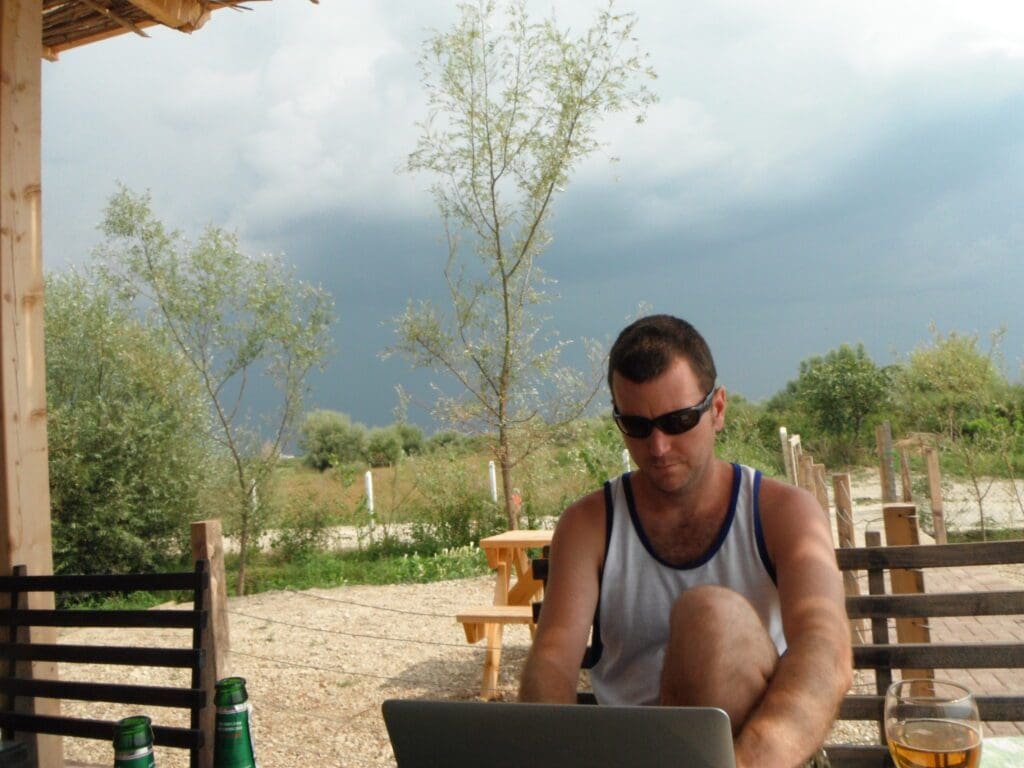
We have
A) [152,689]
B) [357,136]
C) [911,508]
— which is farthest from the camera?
[357,136]

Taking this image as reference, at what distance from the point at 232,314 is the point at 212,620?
7.72 meters

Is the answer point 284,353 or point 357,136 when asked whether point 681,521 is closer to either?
point 284,353

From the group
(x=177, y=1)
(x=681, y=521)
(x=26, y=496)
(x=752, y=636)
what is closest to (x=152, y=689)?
(x=26, y=496)

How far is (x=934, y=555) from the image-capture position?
2.01 m

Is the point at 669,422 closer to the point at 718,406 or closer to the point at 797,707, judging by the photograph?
the point at 718,406

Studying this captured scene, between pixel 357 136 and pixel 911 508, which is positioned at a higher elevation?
pixel 357 136

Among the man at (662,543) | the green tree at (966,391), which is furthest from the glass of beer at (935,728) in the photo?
the green tree at (966,391)

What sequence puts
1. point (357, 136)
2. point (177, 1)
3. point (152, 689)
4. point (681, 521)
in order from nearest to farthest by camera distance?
point (681, 521) < point (152, 689) < point (177, 1) < point (357, 136)

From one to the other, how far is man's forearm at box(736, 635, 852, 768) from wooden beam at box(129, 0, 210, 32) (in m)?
2.74

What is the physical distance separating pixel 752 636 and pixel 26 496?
7.45ft

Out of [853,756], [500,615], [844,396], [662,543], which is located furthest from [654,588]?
[844,396]

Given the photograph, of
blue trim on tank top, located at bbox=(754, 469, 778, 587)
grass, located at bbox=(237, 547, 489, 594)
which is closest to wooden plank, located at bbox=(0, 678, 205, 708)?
blue trim on tank top, located at bbox=(754, 469, 778, 587)

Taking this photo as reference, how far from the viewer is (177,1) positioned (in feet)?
10.2

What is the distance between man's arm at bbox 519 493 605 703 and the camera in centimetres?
169
